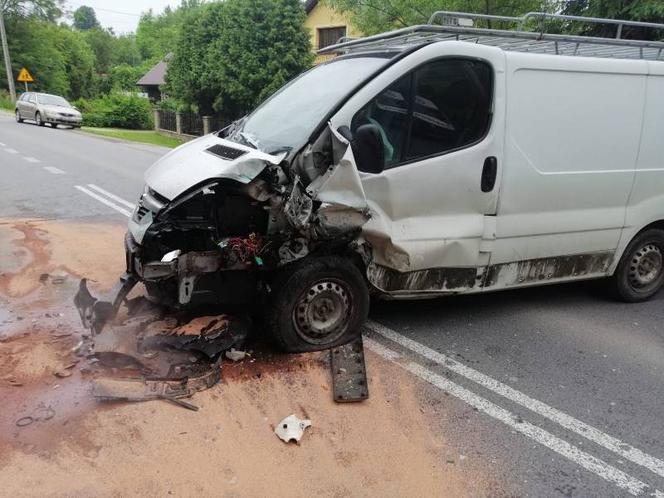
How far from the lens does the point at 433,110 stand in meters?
4.08

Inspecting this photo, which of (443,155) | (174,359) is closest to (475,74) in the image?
(443,155)

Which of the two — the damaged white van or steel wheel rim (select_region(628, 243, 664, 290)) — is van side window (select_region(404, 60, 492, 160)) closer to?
the damaged white van

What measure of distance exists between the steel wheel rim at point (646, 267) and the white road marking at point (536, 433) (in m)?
2.68

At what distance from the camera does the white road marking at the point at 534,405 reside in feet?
10.3

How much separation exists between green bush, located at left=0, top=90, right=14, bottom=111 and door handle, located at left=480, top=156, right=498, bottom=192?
45.3 m

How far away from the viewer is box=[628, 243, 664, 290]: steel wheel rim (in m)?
5.28

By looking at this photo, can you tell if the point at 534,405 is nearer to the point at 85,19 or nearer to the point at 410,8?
the point at 410,8

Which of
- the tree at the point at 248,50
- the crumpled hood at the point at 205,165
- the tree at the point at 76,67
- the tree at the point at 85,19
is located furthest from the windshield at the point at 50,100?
the tree at the point at 85,19

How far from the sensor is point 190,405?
3.34m

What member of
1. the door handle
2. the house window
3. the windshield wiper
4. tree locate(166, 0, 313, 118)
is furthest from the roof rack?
the house window

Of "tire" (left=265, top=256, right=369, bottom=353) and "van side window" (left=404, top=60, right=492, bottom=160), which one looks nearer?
"tire" (left=265, top=256, right=369, bottom=353)

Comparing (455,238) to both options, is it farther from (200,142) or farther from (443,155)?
(200,142)

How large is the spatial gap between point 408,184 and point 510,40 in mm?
1986

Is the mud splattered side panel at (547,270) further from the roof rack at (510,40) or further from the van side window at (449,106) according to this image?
the roof rack at (510,40)
